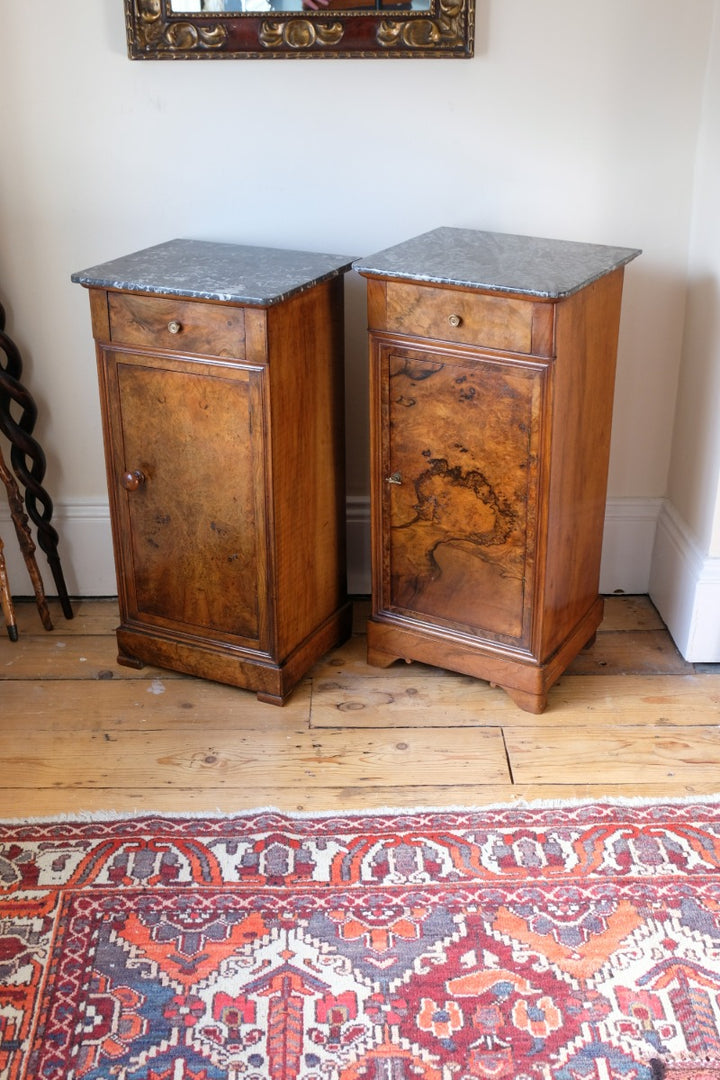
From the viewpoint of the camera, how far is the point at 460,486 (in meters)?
2.50

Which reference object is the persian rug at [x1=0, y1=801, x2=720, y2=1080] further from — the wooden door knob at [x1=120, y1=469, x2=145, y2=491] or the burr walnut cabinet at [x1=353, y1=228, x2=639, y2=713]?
the wooden door knob at [x1=120, y1=469, x2=145, y2=491]

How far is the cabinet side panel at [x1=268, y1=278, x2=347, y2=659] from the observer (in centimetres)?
242

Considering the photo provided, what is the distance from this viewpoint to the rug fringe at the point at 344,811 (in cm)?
226

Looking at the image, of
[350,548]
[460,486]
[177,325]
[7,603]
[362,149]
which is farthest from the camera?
[350,548]

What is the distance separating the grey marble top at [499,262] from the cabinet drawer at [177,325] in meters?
0.30

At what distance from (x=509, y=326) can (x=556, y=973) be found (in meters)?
1.20

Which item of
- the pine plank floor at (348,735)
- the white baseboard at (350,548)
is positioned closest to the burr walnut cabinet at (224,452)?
the pine plank floor at (348,735)

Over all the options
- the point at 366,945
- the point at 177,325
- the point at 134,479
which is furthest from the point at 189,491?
the point at 366,945

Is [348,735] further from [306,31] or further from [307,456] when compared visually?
[306,31]

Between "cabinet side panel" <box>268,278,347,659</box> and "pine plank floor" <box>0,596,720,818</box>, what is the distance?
0.70 ft

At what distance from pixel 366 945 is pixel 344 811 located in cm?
36

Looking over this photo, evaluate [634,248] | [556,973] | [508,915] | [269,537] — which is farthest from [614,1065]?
[634,248]

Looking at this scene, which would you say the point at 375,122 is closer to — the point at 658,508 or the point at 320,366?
the point at 320,366

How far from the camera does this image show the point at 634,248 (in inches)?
108
